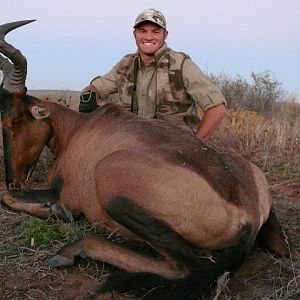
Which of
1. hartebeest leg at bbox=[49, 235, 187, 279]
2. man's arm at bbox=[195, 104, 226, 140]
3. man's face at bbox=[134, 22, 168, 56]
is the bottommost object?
hartebeest leg at bbox=[49, 235, 187, 279]

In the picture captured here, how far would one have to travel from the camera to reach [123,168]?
3.80 metres

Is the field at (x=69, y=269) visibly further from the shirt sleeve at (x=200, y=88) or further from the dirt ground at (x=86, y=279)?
the shirt sleeve at (x=200, y=88)

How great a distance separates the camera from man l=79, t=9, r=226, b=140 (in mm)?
6109

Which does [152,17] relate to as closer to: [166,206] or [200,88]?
[200,88]

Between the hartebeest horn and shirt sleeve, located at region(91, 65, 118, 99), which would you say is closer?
the hartebeest horn

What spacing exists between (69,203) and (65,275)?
1.12 meters

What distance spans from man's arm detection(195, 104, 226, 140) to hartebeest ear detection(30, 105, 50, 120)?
1.60 meters

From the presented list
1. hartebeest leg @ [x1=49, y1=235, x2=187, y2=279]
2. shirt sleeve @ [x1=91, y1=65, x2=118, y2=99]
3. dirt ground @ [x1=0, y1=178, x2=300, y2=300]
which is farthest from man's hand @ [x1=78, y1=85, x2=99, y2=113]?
hartebeest leg @ [x1=49, y1=235, x2=187, y2=279]

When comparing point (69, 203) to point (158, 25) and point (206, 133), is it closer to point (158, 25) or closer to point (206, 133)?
point (206, 133)

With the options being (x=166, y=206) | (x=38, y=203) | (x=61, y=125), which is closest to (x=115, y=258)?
(x=166, y=206)

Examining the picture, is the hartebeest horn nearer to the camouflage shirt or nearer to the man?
the man

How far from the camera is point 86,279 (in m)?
3.69

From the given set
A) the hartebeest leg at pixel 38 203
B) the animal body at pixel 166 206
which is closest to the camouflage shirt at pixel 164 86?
the animal body at pixel 166 206

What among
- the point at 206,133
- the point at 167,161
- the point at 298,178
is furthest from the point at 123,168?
the point at 298,178
